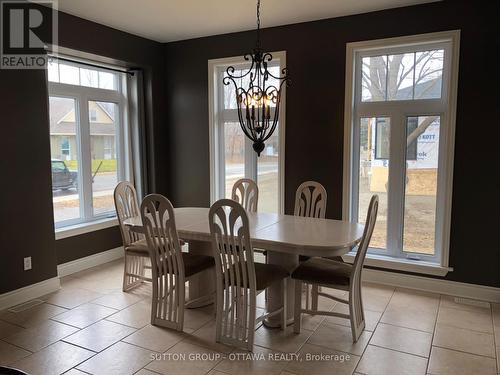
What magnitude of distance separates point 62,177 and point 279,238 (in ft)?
9.33

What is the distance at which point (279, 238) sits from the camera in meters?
2.82

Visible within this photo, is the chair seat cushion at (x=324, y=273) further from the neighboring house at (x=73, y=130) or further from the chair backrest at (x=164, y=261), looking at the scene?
the neighboring house at (x=73, y=130)

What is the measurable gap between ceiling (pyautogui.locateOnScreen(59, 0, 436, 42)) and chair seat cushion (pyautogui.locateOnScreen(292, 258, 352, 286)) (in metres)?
2.38

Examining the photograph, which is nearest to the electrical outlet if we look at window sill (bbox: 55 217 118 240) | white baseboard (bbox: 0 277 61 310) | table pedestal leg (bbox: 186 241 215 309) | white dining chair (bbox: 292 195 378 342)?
white baseboard (bbox: 0 277 61 310)

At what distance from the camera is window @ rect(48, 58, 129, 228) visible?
4359 mm

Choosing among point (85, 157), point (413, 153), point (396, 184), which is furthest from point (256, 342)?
point (85, 157)

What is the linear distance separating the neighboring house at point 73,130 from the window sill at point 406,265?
3.40 meters

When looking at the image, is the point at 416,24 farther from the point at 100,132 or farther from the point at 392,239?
the point at 100,132

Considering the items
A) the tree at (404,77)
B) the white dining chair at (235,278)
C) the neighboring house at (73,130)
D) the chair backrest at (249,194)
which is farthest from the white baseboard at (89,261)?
the tree at (404,77)

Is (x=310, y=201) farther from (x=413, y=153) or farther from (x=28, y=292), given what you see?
(x=28, y=292)

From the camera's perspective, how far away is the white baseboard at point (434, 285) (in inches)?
144

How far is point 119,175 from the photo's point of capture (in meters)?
5.17

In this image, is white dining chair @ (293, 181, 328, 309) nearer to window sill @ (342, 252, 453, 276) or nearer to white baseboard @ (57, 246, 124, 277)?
window sill @ (342, 252, 453, 276)

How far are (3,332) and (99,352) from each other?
2.98 ft
